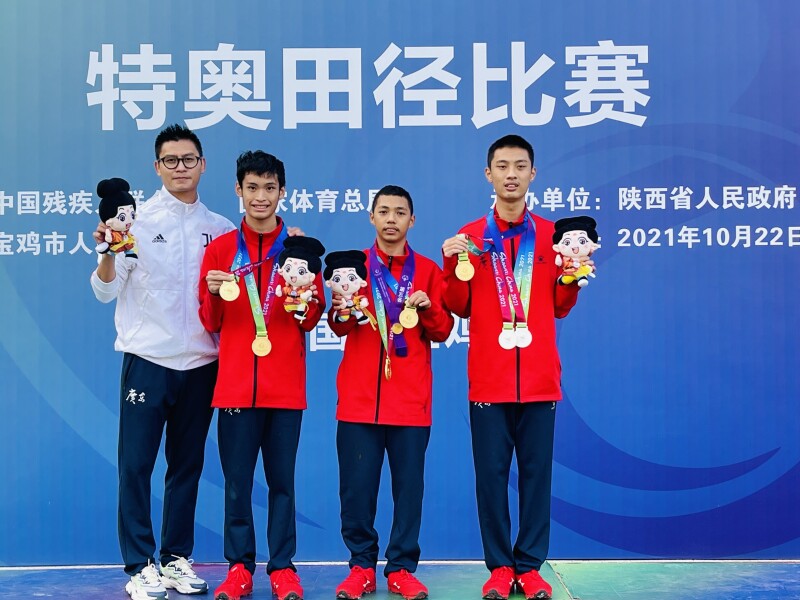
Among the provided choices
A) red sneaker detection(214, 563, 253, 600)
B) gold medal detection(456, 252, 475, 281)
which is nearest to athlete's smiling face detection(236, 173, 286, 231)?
gold medal detection(456, 252, 475, 281)

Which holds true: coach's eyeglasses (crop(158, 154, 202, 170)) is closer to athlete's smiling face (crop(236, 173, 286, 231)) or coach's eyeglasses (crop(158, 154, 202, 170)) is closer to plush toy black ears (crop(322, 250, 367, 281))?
athlete's smiling face (crop(236, 173, 286, 231))

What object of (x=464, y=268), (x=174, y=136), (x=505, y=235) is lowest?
(x=464, y=268)

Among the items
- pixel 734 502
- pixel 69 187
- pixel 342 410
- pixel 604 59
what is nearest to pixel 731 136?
pixel 604 59

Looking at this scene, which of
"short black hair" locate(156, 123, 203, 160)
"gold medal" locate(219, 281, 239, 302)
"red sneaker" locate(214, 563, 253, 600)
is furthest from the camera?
"short black hair" locate(156, 123, 203, 160)

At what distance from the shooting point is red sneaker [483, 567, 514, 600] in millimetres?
3779

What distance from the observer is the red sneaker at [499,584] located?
12.4 ft

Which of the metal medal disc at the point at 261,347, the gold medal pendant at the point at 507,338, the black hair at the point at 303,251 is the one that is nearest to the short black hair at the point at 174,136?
the black hair at the point at 303,251

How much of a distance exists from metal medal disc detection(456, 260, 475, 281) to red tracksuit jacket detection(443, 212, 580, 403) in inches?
2.3

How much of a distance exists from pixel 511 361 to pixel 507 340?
8cm

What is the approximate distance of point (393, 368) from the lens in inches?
152

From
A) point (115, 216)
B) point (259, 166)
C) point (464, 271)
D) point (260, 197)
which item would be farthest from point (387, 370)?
point (115, 216)

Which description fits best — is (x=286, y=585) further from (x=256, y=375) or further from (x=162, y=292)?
(x=162, y=292)

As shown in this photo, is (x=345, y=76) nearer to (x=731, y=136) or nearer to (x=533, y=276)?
(x=533, y=276)

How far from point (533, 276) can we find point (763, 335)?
148 cm
